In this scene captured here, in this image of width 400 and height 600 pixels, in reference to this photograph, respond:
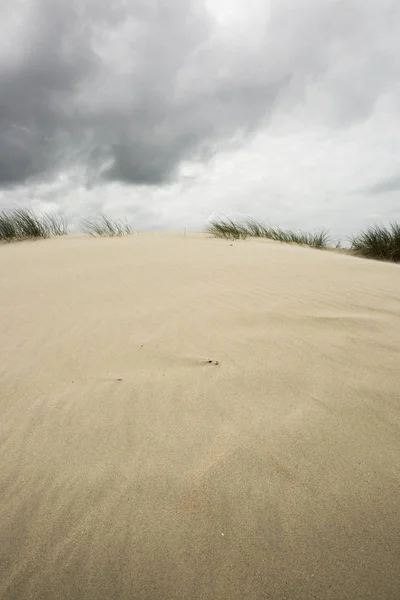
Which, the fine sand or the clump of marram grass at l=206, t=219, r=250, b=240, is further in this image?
the clump of marram grass at l=206, t=219, r=250, b=240

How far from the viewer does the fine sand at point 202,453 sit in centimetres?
112

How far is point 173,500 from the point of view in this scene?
51.3 inches

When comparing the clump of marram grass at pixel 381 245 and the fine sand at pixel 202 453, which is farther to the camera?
A: the clump of marram grass at pixel 381 245

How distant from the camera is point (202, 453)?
1.47 metres

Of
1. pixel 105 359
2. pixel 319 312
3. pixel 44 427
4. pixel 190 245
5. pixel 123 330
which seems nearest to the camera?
pixel 44 427

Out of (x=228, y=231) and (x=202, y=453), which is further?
(x=228, y=231)

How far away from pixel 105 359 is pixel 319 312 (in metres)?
1.61

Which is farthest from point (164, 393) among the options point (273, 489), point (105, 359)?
point (273, 489)

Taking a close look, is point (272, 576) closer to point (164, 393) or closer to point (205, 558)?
point (205, 558)

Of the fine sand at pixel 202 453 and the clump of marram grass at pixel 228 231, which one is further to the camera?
the clump of marram grass at pixel 228 231

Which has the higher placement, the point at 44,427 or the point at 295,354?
the point at 295,354

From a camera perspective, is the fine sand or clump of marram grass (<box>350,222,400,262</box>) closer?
the fine sand

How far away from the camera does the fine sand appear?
1.12 m

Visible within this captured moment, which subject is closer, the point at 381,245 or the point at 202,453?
the point at 202,453
